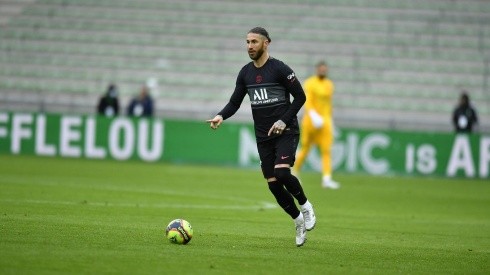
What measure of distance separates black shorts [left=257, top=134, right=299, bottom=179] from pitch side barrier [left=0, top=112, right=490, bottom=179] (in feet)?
52.8

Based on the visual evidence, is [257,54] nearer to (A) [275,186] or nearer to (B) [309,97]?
(A) [275,186]

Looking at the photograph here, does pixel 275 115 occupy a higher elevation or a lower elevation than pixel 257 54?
lower

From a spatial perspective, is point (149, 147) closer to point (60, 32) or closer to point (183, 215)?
point (60, 32)

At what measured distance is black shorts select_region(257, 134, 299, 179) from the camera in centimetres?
1166

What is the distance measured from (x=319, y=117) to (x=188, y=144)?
7.60 meters

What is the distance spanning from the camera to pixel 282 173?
11594 mm

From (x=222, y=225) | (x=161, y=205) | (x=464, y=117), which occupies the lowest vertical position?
(x=161, y=205)

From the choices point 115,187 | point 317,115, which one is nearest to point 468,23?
point 317,115

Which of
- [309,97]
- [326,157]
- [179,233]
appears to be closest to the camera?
[179,233]

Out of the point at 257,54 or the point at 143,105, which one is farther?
the point at 143,105

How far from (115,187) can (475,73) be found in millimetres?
18171

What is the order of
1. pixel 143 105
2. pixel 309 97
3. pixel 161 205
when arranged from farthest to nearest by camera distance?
pixel 143 105
pixel 309 97
pixel 161 205

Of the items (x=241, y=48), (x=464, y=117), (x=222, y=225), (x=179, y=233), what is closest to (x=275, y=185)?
(x=179, y=233)

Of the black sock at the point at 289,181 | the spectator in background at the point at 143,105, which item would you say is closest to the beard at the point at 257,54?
the black sock at the point at 289,181
